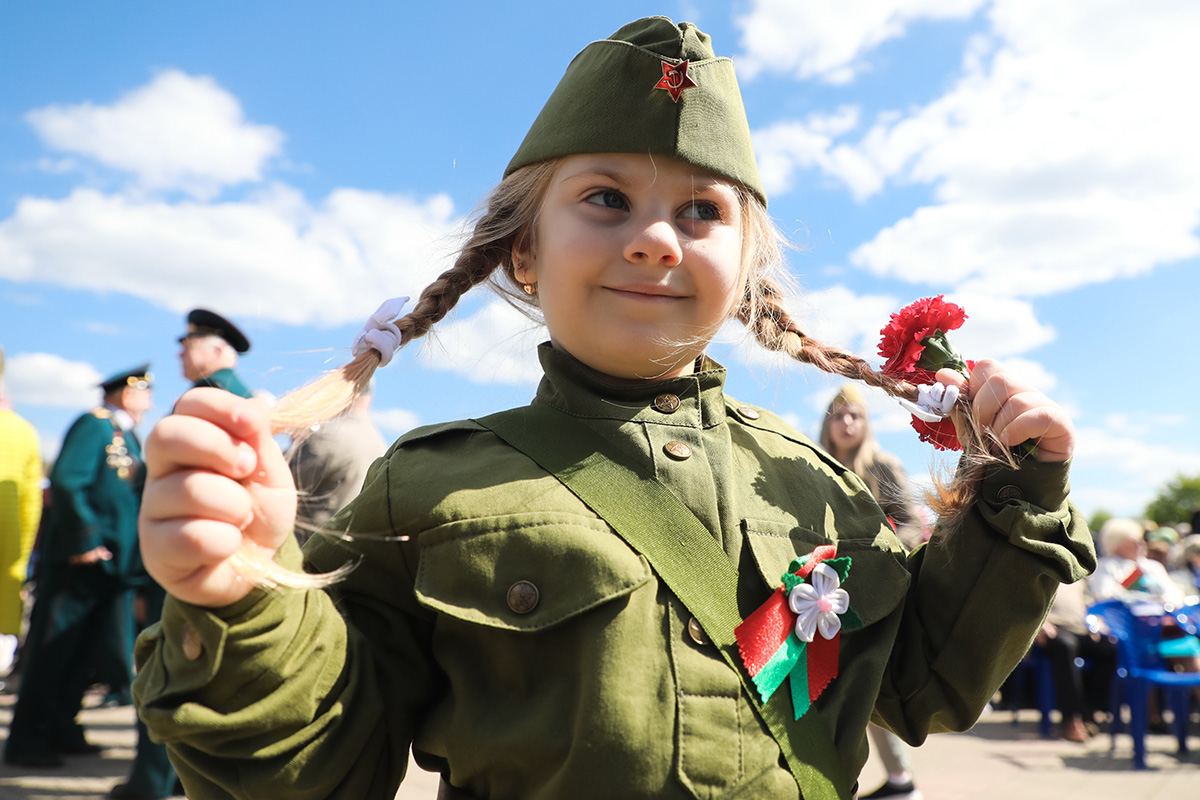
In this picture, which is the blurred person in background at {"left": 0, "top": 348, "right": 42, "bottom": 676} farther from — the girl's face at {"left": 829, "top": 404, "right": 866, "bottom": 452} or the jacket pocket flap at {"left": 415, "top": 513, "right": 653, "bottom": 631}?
the jacket pocket flap at {"left": 415, "top": 513, "right": 653, "bottom": 631}

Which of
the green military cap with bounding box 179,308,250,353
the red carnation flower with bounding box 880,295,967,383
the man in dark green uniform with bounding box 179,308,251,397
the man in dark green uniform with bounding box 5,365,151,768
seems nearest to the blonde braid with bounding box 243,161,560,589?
the red carnation flower with bounding box 880,295,967,383

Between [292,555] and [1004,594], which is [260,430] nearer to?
[292,555]

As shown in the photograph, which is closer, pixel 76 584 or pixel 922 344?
pixel 922 344

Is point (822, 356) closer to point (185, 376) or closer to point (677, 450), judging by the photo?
point (677, 450)

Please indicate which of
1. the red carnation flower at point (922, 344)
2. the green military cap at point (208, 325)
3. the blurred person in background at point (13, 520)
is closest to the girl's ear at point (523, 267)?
the red carnation flower at point (922, 344)

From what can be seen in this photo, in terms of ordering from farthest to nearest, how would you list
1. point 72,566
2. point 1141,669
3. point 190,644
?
point 1141,669
point 72,566
point 190,644

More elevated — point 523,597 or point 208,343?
point 208,343

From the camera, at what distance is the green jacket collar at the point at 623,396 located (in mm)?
1609

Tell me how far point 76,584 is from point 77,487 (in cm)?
60

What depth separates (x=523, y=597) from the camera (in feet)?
4.52

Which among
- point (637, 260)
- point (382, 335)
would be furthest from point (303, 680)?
point (637, 260)

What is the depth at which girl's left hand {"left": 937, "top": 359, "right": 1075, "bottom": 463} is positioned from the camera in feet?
4.85

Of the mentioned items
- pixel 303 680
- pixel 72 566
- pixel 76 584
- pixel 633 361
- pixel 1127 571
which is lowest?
pixel 76 584

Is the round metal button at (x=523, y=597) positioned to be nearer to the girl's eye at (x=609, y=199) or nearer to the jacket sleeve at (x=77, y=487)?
the girl's eye at (x=609, y=199)
